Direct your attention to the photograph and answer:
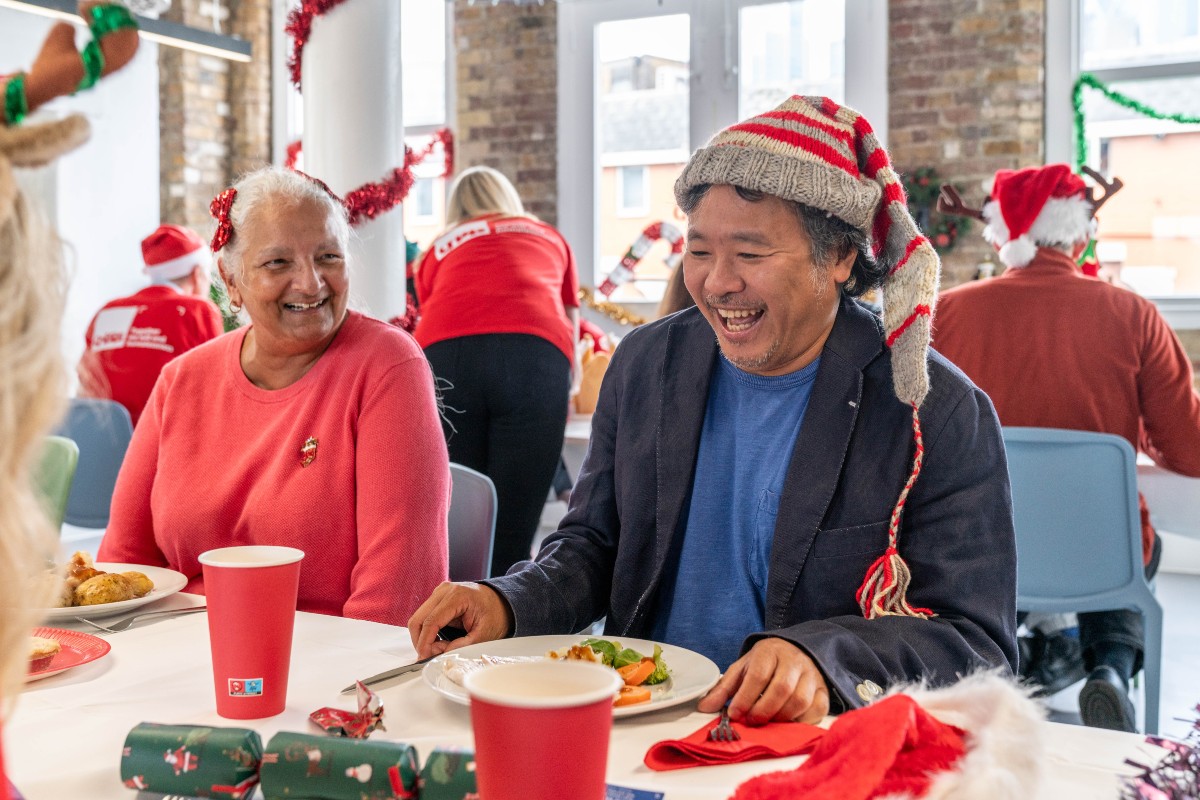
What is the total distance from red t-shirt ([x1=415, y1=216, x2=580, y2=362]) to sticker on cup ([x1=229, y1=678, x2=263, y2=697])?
280 centimetres

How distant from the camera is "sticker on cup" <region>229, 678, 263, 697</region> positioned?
1.08 m

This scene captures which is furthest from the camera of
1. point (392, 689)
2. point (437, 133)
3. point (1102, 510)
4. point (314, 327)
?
point (437, 133)

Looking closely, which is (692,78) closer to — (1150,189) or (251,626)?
(1150,189)

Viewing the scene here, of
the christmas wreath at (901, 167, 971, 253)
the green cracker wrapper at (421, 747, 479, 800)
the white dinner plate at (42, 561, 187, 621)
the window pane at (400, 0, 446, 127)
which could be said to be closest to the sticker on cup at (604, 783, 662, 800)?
the green cracker wrapper at (421, 747, 479, 800)

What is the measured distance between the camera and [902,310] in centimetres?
152

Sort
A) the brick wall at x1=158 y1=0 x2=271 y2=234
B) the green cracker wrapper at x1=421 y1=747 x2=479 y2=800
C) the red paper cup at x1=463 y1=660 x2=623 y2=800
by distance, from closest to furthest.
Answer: the red paper cup at x1=463 y1=660 x2=623 y2=800, the green cracker wrapper at x1=421 y1=747 x2=479 y2=800, the brick wall at x1=158 y1=0 x2=271 y2=234

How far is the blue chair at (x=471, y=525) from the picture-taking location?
2.12 metres

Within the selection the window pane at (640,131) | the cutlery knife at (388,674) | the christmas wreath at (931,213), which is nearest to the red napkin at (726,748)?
the cutlery knife at (388,674)

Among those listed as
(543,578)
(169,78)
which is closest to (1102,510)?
(543,578)

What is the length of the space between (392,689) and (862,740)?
1.87ft

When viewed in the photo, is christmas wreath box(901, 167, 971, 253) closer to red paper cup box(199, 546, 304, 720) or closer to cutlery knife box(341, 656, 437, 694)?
cutlery knife box(341, 656, 437, 694)

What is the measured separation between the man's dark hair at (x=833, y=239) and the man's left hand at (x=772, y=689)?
0.63m

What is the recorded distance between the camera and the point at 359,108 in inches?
119

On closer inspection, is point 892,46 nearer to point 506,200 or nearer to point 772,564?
point 506,200
